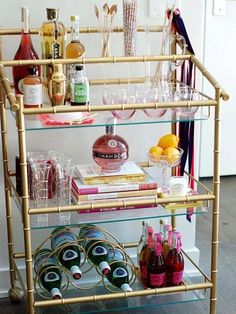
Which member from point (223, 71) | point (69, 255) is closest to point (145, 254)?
point (69, 255)

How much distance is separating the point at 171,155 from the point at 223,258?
922mm

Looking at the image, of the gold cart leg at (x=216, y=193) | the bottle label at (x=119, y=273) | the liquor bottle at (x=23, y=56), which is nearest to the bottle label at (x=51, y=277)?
the bottle label at (x=119, y=273)

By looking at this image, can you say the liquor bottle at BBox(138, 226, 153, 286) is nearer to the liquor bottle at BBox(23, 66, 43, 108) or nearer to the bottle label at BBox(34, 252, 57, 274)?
the bottle label at BBox(34, 252, 57, 274)

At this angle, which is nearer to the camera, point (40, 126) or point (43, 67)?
point (40, 126)

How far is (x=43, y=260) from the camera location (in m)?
2.39

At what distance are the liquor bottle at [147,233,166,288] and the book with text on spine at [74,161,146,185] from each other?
0.81 feet

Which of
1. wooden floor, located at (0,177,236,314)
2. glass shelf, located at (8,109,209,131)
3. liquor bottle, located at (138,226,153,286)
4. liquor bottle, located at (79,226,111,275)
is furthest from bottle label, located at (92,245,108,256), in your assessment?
glass shelf, located at (8,109,209,131)

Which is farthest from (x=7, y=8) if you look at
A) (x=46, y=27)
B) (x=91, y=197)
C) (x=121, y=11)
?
(x=91, y=197)

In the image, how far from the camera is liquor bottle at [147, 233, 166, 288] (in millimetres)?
2340

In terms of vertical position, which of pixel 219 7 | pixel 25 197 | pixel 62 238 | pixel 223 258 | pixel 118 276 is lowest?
pixel 223 258

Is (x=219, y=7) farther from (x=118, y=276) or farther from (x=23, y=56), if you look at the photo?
(x=118, y=276)

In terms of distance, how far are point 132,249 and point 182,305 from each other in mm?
317

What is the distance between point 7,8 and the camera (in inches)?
94.7

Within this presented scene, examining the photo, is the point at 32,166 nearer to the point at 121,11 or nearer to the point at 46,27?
the point at 46,27
